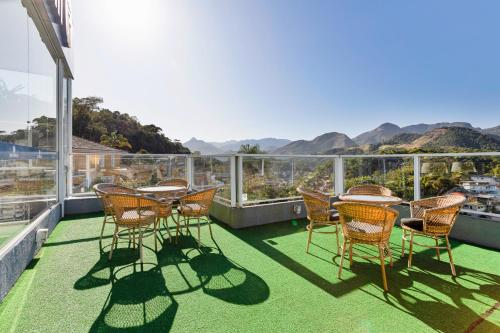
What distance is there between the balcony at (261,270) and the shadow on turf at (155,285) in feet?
0.04

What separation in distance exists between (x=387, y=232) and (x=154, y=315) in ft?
7.92

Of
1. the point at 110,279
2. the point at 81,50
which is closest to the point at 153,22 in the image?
the point at 81,50

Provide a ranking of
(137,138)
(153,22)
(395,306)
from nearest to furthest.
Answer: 1. (395,306)
2. (153,22)
3. (137,138)

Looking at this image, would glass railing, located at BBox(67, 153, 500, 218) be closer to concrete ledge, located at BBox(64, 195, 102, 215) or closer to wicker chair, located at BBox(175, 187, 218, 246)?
concrete ledge, located at BBox(64, 195, 102, 215)

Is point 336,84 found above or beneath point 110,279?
above

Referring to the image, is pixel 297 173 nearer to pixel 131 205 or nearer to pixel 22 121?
pixel 131 205

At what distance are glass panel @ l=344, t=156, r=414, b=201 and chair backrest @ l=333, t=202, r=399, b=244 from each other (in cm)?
291

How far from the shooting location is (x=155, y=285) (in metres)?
2.68

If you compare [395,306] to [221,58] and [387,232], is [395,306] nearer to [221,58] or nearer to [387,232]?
[387,232]

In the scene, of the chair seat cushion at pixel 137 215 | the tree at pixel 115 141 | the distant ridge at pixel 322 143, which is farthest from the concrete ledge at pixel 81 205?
the distant ridge at pixel 322 143

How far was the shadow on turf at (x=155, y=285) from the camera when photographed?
2.07 meters

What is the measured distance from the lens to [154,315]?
83.7 inches

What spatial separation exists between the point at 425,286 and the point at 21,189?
4.76 metres

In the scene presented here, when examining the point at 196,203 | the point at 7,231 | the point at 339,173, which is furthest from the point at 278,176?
the point at 7,231
